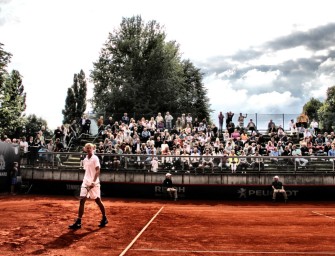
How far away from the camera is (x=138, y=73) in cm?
5275

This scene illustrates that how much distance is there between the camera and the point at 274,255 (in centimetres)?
812

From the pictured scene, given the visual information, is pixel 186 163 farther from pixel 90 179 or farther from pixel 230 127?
pixel 90 179

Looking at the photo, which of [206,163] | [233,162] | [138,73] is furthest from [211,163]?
[138,73]

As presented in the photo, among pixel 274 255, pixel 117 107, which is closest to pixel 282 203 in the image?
pixel 274 255

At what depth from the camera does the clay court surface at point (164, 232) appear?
845 cm

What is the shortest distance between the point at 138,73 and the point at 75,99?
3827cm

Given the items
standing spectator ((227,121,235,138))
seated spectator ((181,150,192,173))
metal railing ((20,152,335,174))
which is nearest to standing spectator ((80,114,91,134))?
metal railing ((20,152,335,174))

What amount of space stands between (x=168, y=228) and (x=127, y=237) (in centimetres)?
184

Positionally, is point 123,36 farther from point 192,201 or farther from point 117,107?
point 192,201

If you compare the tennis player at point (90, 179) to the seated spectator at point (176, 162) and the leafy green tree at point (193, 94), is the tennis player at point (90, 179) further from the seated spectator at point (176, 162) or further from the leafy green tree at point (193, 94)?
the leafy green tree at point (193, 94)

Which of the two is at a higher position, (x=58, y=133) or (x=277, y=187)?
(x=58, y=133)

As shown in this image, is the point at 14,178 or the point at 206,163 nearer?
the point at 206,163

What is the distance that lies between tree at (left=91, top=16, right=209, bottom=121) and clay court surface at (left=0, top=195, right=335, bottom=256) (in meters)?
35.7

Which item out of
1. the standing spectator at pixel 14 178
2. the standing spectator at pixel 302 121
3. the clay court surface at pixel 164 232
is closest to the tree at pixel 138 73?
the standing spectator at pixel 302 121
